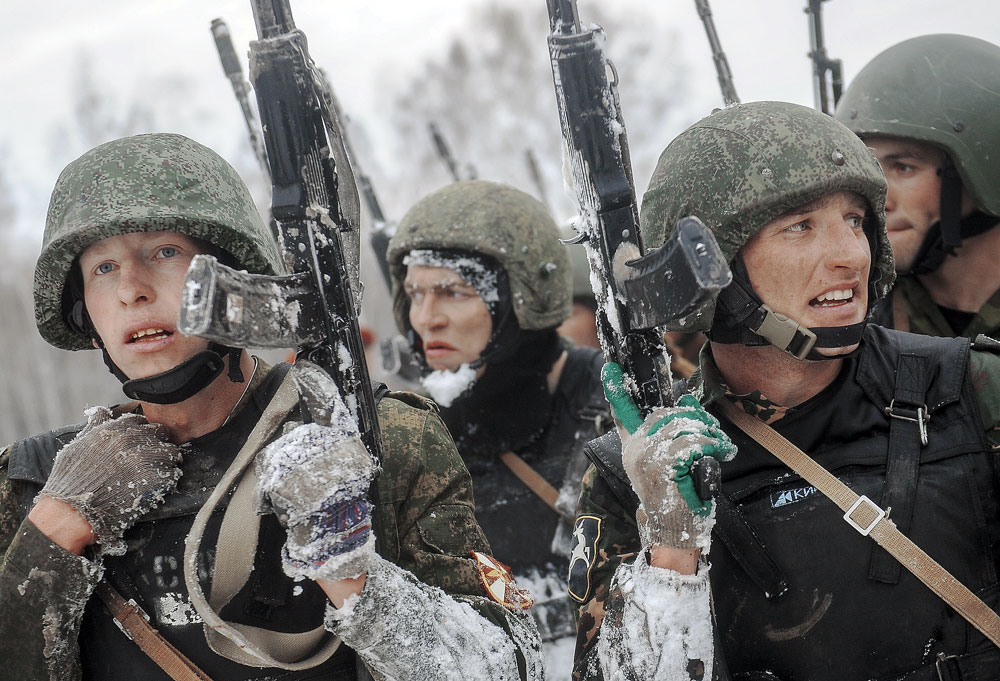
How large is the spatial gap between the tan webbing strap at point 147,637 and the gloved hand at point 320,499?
1.67 ft

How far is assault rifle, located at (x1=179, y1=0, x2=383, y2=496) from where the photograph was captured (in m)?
2.06

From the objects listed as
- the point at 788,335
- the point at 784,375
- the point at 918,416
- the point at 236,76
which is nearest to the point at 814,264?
the point at 788,335

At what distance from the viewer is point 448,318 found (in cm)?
438

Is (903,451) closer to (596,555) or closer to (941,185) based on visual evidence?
(596,555)

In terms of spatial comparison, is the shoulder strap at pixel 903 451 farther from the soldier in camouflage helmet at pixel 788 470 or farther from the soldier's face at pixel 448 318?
the soldier's face at pixel 448 318

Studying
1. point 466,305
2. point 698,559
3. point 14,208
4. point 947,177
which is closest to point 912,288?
point 947,177

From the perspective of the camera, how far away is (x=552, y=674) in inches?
143

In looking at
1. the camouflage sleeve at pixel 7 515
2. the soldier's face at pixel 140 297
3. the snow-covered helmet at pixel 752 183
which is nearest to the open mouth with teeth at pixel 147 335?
the soldier's face at pixel 140 297

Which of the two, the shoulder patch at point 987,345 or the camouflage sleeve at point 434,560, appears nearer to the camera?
the camouflage sleeve at point 434,560

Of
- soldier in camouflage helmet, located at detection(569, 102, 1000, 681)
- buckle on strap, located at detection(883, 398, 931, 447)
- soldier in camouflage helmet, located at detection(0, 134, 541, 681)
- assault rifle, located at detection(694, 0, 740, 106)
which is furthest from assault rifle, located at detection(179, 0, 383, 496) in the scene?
assault rifle, located at detection(694, 0, 740, 106)

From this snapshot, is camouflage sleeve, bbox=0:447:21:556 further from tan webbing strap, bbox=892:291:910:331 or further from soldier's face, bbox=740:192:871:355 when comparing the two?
tan webbing strap, bbox=892:291:910:331

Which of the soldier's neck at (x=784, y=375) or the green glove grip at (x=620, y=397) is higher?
the green glove grip at (x=620, y=397)

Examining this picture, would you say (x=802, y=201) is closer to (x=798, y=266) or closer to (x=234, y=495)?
(x=798, y=266)

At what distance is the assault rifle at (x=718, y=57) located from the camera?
15.3ft
